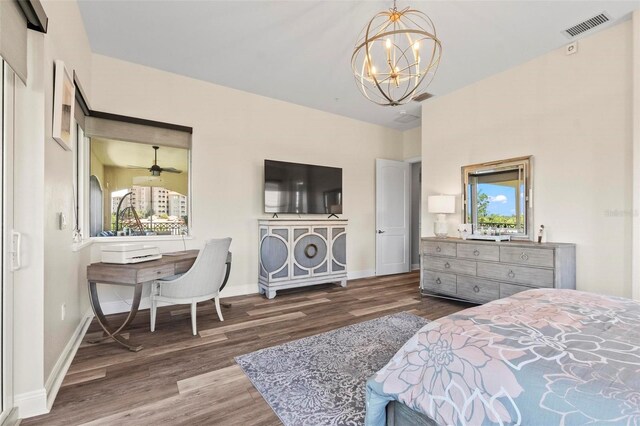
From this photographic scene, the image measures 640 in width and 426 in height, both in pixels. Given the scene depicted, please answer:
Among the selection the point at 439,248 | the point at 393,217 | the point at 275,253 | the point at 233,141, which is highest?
the point at 233,141

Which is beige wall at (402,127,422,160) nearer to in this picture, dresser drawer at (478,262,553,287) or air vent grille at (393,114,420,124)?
air vent grille at (393,114,420,124)

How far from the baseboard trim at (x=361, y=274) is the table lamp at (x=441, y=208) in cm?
162

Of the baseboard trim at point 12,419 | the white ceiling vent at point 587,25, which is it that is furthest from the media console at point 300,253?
the white ceiling vent at point 587,25

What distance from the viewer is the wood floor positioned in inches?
69.1

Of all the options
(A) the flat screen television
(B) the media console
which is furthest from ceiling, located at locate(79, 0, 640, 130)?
(B) the media console

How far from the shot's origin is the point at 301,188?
15.7 ft

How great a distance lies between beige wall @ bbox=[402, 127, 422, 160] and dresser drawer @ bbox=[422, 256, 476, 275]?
2.54 metres

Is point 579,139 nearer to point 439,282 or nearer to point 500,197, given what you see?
point 500,197

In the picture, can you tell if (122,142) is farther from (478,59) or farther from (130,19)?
(478,59)

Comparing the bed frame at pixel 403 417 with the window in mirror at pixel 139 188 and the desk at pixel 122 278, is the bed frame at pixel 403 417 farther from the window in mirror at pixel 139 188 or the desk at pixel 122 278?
the window in mirror at pixel 139 188

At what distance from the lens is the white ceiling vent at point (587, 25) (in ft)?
9.29

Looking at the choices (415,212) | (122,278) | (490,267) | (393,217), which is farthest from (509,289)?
(122,278)

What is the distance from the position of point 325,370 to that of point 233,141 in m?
3.34

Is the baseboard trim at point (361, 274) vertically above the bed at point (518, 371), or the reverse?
the bed at point (518, 371)
